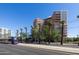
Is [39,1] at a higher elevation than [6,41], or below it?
higher

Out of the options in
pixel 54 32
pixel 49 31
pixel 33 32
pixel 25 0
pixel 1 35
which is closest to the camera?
pixel 25 0

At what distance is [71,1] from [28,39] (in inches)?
2839

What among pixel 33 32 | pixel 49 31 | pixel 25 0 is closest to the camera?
pixel 25 0

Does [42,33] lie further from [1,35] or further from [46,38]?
[1,35]

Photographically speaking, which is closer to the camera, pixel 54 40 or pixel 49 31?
pixel 49 31

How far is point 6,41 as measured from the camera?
8394cm

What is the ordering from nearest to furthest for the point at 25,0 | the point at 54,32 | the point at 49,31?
the point at 25,0, the point at 49,31, the point at 54,32

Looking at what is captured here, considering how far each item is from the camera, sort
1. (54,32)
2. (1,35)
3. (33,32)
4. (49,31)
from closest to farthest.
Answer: (1,35)
(33,32)
(49,31)
(54,32)

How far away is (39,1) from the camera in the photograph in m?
19.1
